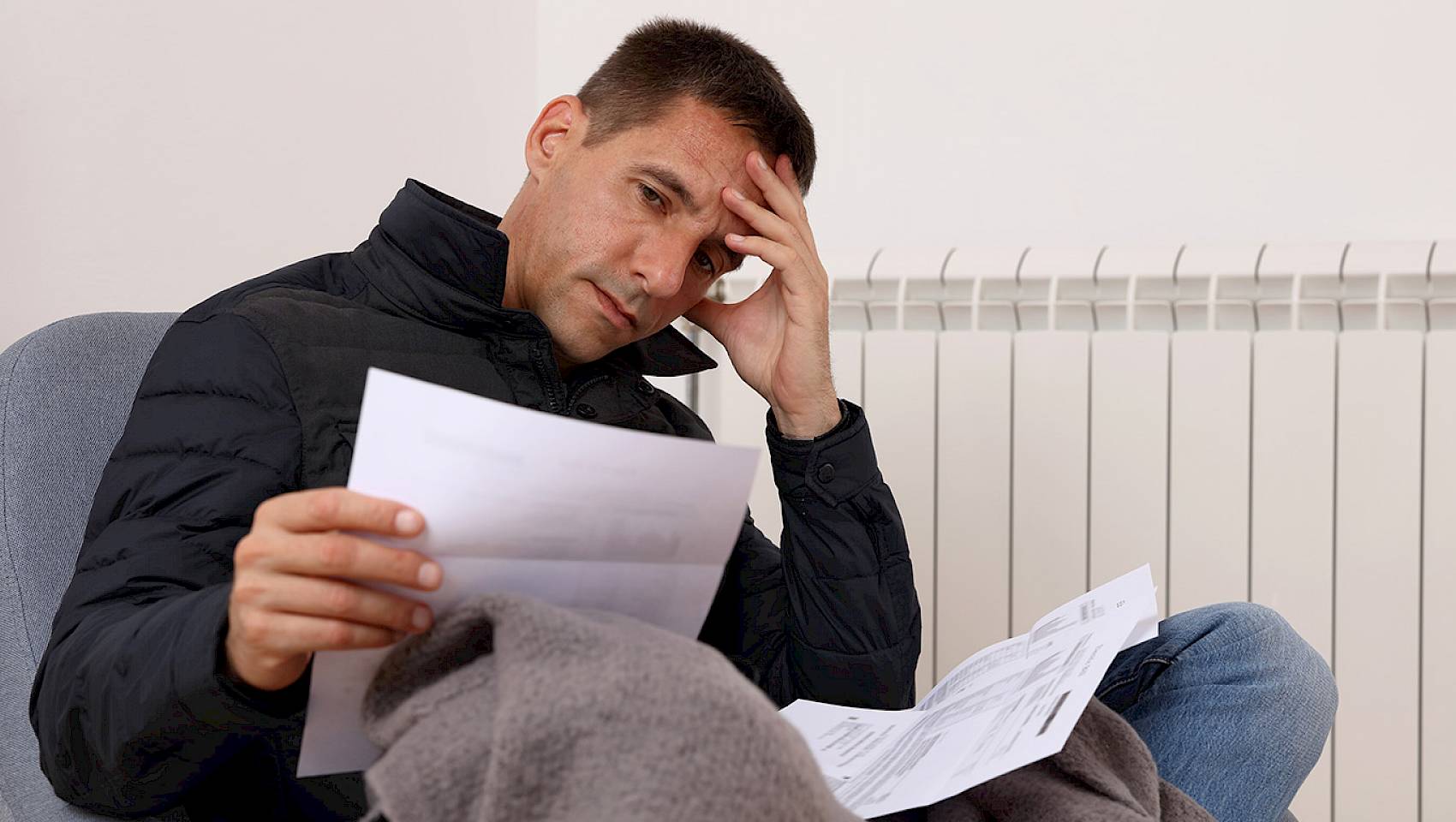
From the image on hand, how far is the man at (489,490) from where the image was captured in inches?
23.0

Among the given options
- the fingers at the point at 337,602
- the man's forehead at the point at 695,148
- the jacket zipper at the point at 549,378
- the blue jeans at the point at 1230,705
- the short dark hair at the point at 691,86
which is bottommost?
the blue jeans at the point at 1230,705

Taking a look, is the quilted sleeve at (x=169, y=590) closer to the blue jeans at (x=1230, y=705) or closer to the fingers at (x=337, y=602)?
the fingers at (x=337, y=602)

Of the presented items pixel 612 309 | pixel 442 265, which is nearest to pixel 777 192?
pixel 612 309

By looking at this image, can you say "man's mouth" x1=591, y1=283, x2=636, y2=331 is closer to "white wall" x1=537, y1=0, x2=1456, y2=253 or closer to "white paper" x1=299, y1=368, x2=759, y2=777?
"white paper" x1=299, y1=368, x2=759, y2=777

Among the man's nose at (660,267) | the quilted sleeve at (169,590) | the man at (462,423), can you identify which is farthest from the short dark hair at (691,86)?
the quilted sleeve at (169,590)

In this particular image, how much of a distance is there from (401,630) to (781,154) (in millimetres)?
747

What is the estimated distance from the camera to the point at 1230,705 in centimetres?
87

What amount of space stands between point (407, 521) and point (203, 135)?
1143 millimetres

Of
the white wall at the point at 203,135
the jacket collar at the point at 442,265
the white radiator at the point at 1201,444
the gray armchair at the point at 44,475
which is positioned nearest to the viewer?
the gray armchair at the point at 44,475

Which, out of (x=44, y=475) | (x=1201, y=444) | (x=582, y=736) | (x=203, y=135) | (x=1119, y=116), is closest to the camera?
(x=582, y=736)

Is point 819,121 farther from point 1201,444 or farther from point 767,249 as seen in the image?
point 767,249

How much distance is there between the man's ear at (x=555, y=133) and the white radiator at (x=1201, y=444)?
2.20ft

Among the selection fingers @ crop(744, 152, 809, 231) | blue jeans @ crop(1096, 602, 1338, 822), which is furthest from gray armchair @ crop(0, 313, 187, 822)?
blue jeans @ crop(1096, 602, 1338, 822)

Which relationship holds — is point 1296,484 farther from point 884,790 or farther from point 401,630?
point 401,630
